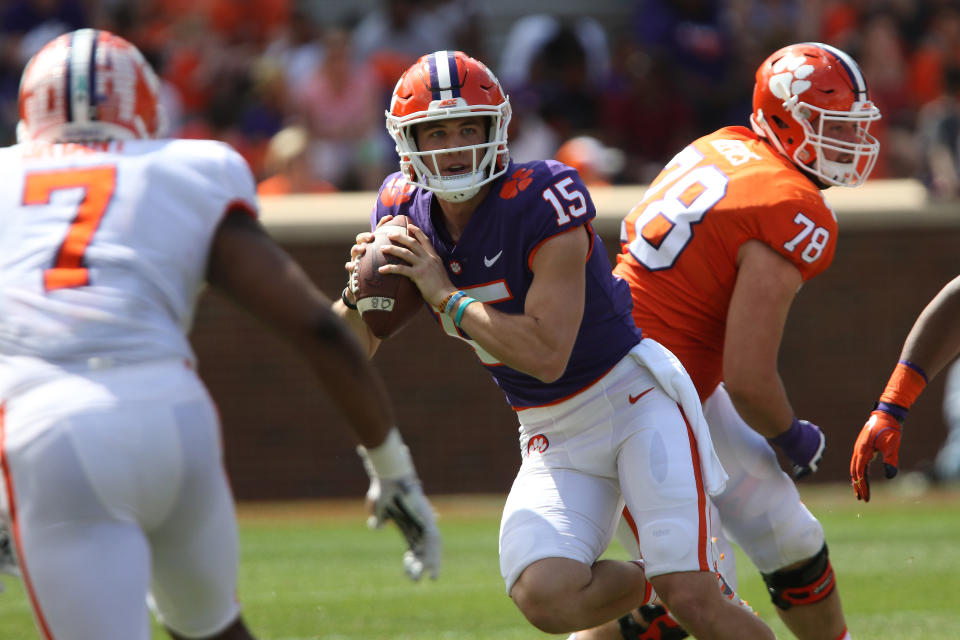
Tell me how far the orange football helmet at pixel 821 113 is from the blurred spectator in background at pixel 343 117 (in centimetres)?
682

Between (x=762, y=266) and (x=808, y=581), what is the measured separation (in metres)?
1.06

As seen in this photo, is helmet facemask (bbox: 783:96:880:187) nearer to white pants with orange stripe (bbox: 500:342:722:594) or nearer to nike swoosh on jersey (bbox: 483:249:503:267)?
white pants with orange stripe (bbox: 500:342:722:594)

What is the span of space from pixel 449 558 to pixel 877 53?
6.64 m

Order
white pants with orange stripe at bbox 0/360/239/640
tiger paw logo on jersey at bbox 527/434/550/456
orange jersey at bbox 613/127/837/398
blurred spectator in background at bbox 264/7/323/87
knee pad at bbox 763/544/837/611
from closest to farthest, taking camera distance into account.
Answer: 1. white pants with orange stripe at bbox 0/360/239/640
2. tiger paw logo on jersey at bbox 527/434/550/456
3. orange jersey at bbox 613/127/837/398
4. knee pad at bbox 763/544/837/611
5. blurred spectator in background at bbox 264/7/323/87

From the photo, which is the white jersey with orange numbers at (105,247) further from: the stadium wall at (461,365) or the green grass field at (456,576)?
the stadium wall at (461,365)

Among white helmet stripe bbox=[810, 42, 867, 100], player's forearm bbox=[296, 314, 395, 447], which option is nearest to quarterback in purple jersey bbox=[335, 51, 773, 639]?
player's forearm bbox=[296, 314, 395, 447]

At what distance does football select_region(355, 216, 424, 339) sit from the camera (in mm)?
3861

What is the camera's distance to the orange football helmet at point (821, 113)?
4469 mm

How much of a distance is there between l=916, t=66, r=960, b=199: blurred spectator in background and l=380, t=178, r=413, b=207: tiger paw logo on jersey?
24.9ft

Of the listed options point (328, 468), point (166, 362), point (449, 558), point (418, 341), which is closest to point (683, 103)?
point (418, 341)

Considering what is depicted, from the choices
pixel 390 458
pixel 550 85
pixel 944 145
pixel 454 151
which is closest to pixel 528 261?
pixel 454 151

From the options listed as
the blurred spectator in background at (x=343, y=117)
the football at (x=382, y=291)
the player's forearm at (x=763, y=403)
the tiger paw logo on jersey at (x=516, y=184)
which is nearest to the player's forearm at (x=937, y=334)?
the player's forearm at (x=763, y=403)

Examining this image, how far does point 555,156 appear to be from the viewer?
11086 mm

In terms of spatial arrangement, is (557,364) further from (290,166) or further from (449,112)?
(290,166)
